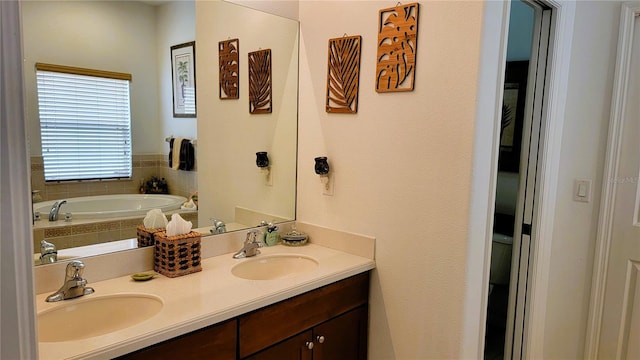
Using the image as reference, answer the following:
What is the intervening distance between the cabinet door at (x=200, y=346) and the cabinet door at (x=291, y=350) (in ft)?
0.41

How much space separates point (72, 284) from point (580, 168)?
7.48 ft

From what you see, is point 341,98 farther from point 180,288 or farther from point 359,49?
point 180,288

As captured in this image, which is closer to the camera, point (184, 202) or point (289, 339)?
point (289, 339)

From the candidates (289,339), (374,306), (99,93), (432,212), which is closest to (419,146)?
(432,212)

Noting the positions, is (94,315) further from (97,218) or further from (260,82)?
(260,82)

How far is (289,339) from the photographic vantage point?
62.1 inches

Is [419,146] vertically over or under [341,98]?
under

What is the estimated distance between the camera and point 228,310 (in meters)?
1.34

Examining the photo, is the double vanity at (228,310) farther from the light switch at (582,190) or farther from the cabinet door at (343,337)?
the light switch at (582,190)

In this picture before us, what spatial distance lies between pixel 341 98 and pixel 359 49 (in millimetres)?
229

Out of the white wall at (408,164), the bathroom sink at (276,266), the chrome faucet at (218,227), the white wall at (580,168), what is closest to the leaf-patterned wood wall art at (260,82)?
the white wall at (408,164)

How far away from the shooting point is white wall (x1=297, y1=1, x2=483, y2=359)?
1575 millimetres

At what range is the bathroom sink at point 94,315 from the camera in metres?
1.28

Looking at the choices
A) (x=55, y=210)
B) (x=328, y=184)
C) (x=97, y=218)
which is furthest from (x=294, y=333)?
(x=55, y=210)
